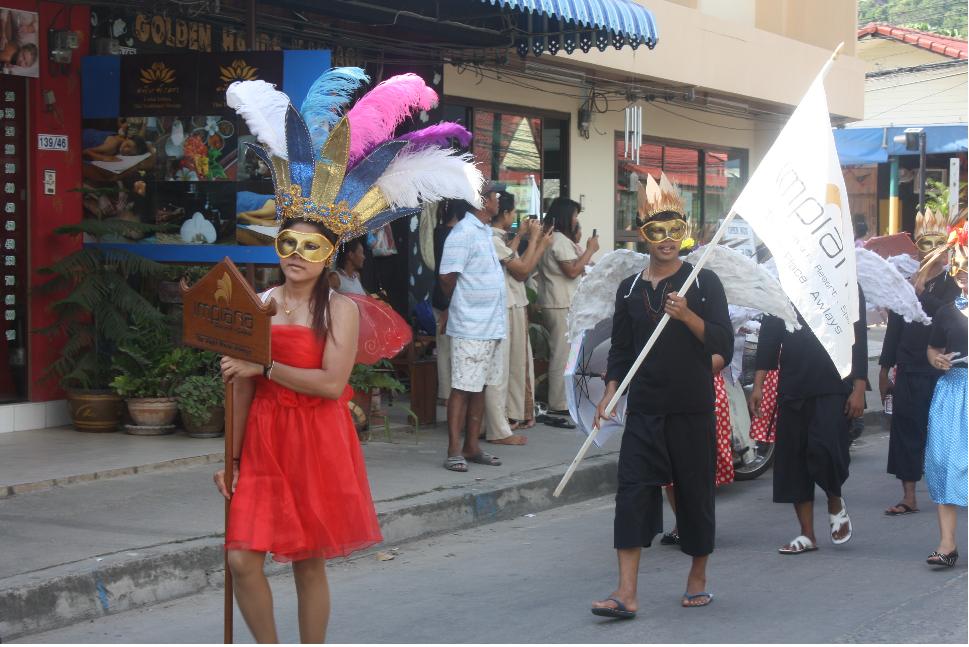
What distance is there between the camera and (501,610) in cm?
608

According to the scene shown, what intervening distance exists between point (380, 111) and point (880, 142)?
21.3 metres

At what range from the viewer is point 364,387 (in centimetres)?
991

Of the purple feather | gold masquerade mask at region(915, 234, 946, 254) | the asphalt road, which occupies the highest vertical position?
the purple feather

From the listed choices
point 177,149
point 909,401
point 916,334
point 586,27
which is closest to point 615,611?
point 909,401

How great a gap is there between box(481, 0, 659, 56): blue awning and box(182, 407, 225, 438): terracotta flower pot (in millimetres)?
4238

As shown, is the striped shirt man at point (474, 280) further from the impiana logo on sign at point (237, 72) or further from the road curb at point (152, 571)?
the impiana logo on sign at point (237, 72)

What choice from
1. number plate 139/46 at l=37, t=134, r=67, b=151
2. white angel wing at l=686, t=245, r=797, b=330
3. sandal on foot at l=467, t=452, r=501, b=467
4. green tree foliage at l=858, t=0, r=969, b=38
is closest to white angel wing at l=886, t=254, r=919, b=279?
sandal on foot at l=467, t=452, r=501, b=467

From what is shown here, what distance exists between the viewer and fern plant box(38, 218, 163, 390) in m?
9.22

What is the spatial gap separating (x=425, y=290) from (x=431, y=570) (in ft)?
18.9

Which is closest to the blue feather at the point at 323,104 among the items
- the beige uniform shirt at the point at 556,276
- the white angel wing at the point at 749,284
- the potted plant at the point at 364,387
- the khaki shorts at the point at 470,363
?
the white angel wing at the point at 749,284

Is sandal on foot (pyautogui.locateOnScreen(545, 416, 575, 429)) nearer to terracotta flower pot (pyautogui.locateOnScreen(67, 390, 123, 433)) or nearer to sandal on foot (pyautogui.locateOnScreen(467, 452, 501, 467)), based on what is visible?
sandal on foot (pyautogui.locateOnScreen(467, 452, 501, 467))

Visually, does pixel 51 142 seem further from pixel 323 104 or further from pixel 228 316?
pixel 228 316

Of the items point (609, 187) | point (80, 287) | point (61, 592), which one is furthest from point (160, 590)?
point (609, 187)

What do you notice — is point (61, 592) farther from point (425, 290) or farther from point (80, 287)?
point (425, 290)
